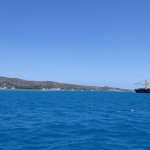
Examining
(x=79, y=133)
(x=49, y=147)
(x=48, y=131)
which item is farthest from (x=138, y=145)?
(x=48, y=131)

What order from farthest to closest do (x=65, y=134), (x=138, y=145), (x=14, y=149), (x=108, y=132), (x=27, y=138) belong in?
(x=108, y=132)
(x=65, y=134)
(x=27, y=138)
(x=138, y=145)
(x=14, y=149)

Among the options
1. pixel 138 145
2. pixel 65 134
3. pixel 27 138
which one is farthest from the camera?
pixel 65 134

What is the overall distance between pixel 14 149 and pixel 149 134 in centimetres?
1758

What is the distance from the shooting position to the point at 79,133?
23062mm

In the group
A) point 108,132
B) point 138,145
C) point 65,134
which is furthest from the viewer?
point 108,132

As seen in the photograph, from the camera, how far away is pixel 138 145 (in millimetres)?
18359

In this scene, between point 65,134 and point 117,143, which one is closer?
point 117,143

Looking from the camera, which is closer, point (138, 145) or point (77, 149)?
point (77, 149)

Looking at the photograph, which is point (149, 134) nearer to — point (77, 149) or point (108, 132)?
point (108, 132)

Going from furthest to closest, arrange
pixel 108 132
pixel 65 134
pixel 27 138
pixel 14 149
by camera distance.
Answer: pixel 108 132
pixel 65 134
pixel 27 138
pixel 14 149

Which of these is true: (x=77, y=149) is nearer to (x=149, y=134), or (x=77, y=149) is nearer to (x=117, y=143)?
(x=117, y=143)

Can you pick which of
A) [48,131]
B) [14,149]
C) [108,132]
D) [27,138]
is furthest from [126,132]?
[14,149]

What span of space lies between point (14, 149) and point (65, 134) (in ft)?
24.9

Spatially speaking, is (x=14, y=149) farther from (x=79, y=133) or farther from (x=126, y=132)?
(x=126, y=132)
